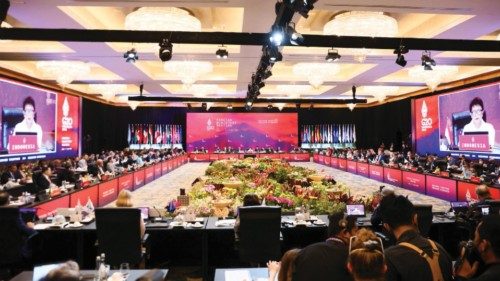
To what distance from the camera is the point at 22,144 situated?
40.5 feet

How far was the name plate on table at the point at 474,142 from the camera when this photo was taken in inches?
505

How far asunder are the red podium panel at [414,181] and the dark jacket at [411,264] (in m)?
10.0

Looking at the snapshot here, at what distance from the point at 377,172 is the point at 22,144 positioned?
1286 centimetres

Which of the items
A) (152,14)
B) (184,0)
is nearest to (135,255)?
(184,0)

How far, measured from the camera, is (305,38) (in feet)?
20.9

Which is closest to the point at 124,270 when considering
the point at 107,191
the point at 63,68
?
the point at 107,191

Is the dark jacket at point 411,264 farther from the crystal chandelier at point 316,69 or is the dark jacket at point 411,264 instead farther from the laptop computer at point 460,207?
the crystal chandelier at point 316,69

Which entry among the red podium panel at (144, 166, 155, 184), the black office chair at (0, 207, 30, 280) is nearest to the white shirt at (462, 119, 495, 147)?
the red podium panel at (144, 166, 155, 184)

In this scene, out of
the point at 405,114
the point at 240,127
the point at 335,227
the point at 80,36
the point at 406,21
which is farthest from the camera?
the point at 240,127

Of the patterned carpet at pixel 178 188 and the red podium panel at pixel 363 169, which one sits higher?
the red podium panel at pixel 363 169

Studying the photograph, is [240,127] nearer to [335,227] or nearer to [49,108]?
[49,108]

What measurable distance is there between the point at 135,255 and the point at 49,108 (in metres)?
12.3

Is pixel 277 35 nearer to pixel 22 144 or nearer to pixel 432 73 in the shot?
pixel 432 73

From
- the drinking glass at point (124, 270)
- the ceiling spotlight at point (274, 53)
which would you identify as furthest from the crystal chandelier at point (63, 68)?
the drinking glass at point (124, 270)
